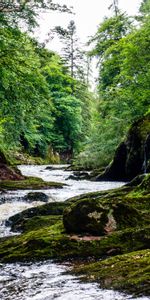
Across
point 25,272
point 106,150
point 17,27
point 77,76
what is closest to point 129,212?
point 25,272

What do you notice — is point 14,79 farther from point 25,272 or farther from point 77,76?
point 77,76

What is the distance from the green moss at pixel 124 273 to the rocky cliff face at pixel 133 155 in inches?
435

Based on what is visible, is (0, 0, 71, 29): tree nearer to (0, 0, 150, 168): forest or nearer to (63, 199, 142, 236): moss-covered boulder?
(0, 0, 150, 168): forest

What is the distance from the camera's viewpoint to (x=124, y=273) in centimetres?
347

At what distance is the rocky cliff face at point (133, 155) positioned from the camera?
15653mm

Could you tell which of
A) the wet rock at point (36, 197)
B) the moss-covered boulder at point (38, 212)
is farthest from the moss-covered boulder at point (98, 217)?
the wet rock at point (36, 197)

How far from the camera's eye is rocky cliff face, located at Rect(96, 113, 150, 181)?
15653mm

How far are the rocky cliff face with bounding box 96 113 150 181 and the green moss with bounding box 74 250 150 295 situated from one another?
1105 cm

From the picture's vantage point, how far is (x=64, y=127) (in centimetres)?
4669

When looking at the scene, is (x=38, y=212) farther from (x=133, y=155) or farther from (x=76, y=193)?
(x=133, y=155)

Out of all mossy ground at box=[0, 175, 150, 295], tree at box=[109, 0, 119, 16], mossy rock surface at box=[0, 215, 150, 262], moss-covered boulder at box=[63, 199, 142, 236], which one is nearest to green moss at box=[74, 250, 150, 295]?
mossy ground at box=[0, 175, 150, 295]

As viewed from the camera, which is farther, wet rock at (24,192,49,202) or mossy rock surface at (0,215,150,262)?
wet rock at (24,192,49,202)

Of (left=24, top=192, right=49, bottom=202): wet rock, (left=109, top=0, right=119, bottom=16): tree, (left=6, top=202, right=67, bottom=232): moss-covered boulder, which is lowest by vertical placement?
(left=6, top=202, right=67, bottom=232): moss-covered boulder

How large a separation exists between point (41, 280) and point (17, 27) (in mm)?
9778
